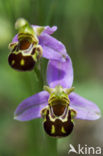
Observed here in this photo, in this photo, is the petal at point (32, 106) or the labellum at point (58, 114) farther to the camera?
the petal at point (32, 106)

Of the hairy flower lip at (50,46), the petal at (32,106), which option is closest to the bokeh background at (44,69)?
the petal at (32,106)

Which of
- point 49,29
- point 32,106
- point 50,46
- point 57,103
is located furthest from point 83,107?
point 49,29

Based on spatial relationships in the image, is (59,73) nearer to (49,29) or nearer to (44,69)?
(44,69)

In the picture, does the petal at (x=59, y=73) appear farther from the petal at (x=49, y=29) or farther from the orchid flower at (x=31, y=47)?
the petal at (x=49, y=29)

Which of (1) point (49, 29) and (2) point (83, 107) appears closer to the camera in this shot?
(1) point (49, 29)

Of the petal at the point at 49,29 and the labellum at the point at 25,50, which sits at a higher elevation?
the petal at the point at 49,29

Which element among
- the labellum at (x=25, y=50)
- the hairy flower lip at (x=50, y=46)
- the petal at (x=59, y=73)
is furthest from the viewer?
the petal at (x=59, y=73)

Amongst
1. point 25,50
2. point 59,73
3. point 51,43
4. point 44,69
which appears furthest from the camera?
point 44,69
